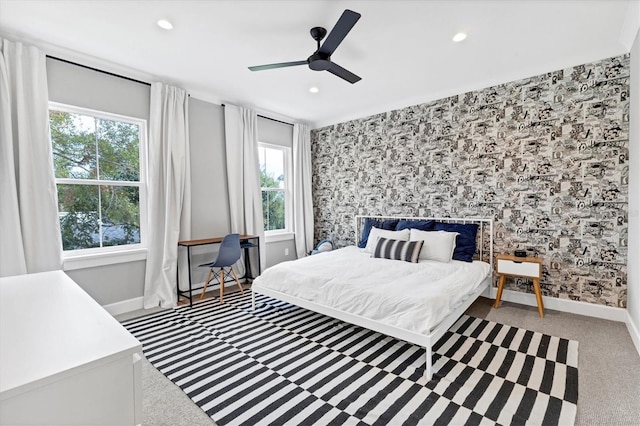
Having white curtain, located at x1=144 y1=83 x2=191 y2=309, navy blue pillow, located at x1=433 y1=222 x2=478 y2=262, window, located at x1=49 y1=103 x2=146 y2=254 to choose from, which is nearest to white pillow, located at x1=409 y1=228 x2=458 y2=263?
navy blue pillow, located at x1=433 y1=222 x2=478 y2=262

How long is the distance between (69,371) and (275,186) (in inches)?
178

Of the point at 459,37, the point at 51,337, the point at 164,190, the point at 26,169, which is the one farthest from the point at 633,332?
the point at 26,169

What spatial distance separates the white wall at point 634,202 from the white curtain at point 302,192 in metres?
4.08

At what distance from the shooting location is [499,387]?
6.35ft

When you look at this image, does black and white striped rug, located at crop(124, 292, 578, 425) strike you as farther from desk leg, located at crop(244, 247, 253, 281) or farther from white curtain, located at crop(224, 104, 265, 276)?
white curtain, located at crop(224, 104, 265, 276)

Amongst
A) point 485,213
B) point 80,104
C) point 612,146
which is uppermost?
point 80,104

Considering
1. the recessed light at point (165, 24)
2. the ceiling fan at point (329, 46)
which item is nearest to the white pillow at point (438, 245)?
the ceiling fan at point (329, 46)

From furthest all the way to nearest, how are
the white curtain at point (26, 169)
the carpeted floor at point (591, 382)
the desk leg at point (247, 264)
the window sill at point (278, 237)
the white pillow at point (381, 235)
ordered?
the window sill at point (278, 237) → the desk leg at point (247, 264) → the white pillow at point (381, 235) → the white curtain at point (26, 169) → the carpeted floor at point (591, 382)

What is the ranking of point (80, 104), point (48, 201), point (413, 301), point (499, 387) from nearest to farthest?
point (499, 387)
point (413, 301)
point (48, 201)
point (80, 104)

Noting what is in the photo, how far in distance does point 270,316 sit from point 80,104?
118 inches

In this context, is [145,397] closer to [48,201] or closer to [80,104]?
[48,201]

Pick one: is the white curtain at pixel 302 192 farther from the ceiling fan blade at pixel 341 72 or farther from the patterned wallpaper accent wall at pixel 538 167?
the ceiling fan blade at pixel 341 72

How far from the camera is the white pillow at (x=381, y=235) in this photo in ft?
12.4

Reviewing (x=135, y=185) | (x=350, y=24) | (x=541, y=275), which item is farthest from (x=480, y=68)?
(x=135, y=185)
